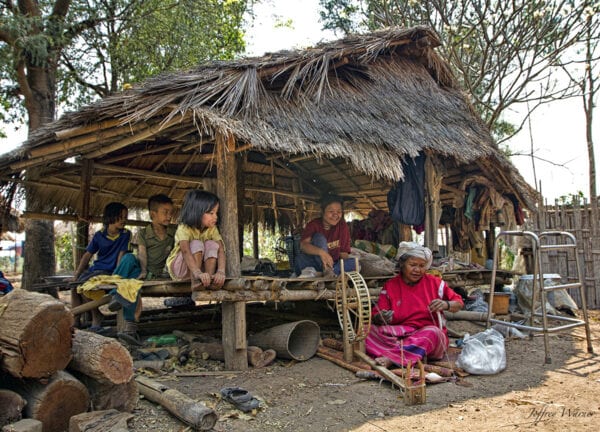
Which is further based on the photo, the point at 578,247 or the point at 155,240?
the point at 578,247

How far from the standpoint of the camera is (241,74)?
5434 mm

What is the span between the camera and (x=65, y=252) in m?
20.1

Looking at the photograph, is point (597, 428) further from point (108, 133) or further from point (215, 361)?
point (108, 133)

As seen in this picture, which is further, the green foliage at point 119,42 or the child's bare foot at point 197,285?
the green foliage at point 119,42

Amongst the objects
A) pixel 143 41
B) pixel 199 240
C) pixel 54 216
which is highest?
pixel 143 41

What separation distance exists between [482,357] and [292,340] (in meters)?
2.03

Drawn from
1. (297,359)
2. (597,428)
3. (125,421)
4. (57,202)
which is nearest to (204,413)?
(125,421)

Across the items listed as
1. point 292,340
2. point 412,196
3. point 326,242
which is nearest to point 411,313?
point 292,340

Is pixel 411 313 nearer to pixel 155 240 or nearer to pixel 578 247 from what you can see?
pixel 155 240

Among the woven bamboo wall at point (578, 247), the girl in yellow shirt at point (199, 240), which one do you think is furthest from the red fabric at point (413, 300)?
the woven bamboo wall at point (578, 247)

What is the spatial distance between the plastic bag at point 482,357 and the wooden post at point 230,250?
2205 mm

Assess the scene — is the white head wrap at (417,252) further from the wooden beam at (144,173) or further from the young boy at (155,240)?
the wooden beam at (144,173)

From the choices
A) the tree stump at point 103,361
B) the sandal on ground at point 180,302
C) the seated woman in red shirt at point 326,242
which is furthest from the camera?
the sandal on ground at point 180,302

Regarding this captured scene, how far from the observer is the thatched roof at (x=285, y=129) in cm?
514
